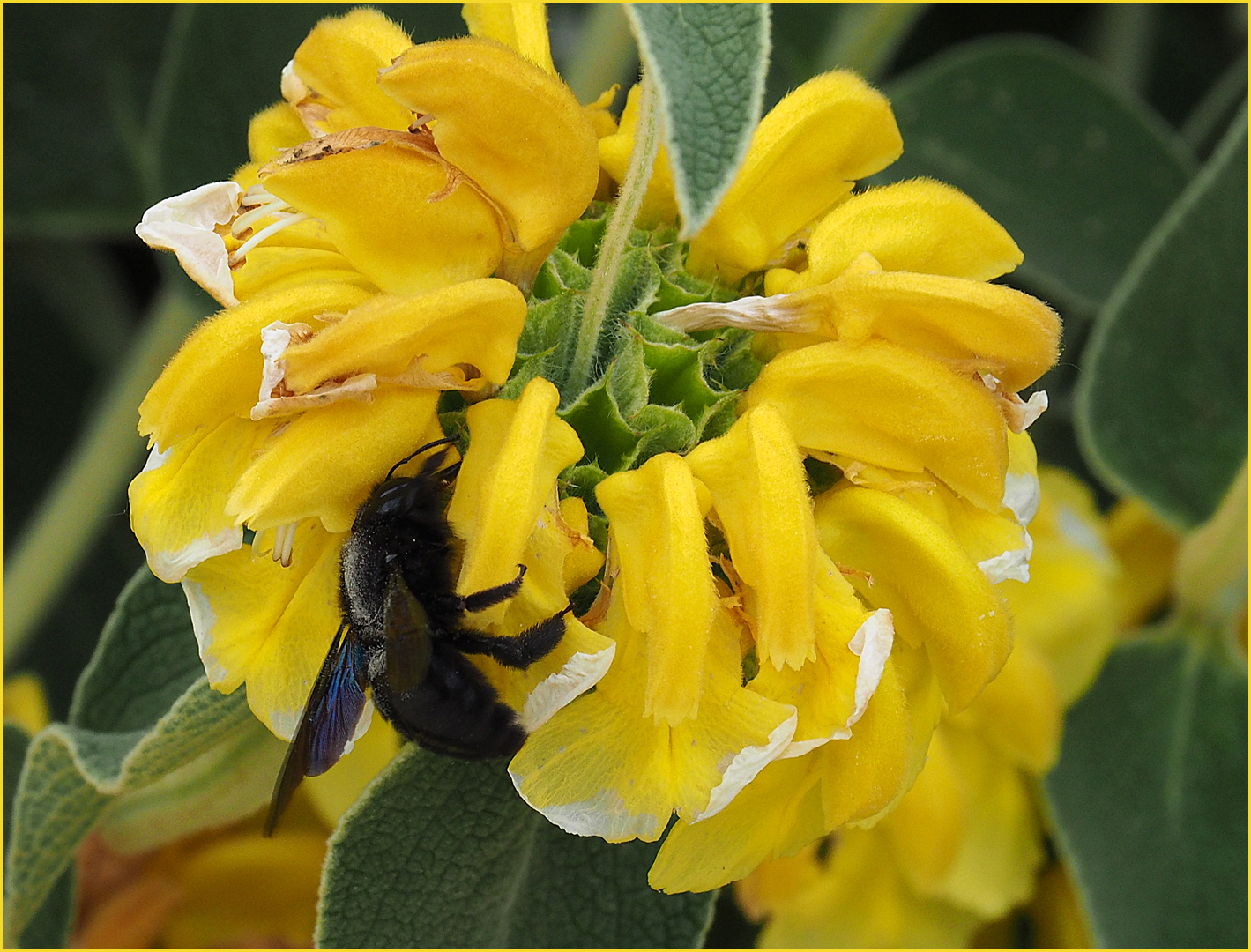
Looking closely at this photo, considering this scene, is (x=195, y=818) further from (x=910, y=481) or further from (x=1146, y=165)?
(x=1146, y=165)

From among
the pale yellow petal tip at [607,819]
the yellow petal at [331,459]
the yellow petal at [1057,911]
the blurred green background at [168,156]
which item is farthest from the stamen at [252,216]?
the yellow petal at [1057,911]

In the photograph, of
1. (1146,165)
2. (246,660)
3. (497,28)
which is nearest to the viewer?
(246,660)

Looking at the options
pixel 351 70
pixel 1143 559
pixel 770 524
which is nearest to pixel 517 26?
pixel 351 70

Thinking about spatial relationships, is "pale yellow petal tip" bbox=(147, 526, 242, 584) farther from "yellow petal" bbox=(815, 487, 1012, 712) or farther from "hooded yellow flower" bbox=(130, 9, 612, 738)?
"yellow petal" bbox=(815, 487, 1012, 712)

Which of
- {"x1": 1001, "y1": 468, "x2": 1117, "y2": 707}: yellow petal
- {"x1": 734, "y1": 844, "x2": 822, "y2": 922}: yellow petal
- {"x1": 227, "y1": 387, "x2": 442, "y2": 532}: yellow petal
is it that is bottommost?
{"x1": 734, "y1": 844, "x2": 822, "y2": 922}: yellow petal

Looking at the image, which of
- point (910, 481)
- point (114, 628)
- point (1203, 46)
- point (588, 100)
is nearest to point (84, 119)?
point (588, 100)

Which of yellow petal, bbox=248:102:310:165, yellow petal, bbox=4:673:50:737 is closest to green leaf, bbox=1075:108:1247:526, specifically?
yellow petal, bbox=248:102:310:165
